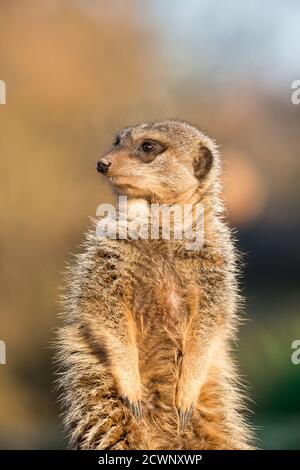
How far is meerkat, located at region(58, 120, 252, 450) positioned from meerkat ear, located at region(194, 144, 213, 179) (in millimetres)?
83

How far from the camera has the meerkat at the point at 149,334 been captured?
2.04 m

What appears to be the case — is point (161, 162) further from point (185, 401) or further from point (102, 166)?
point (185, 401)

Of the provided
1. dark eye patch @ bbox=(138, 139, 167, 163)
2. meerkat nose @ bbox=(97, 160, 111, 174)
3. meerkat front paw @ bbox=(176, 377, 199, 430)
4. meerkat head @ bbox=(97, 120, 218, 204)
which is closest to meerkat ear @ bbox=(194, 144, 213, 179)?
meerkat head @ bbox=(97, 120, 218, 204)

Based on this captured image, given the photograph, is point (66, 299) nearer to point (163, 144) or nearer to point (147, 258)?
point (147, 258)

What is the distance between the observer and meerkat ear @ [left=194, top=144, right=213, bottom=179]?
7.45ft

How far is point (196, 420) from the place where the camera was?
209 cm

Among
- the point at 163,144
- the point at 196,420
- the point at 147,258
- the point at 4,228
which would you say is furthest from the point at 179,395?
the point at 4,228

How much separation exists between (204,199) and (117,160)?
256mm

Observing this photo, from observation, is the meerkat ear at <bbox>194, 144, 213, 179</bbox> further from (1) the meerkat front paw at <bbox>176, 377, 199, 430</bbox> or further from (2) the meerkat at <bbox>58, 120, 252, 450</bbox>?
(1) the meerkat front paw at <bbox>176, 377, 199, 430</bbox>

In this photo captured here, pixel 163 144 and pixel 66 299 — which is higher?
pixel 163 144

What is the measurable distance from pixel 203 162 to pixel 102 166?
0.32 meters

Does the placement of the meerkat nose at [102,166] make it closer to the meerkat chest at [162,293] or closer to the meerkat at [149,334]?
the meerkat at [149,334]

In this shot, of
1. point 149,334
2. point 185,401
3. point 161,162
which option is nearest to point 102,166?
point 161,162

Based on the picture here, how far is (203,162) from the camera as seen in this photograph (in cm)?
231
